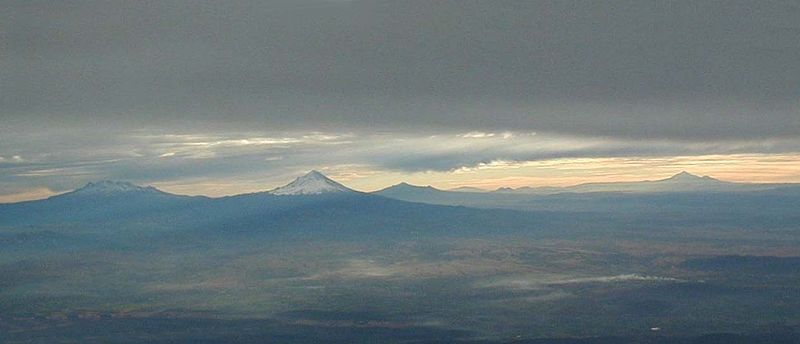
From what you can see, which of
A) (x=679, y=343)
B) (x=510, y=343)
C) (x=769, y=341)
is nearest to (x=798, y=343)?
(x=769, y=341)

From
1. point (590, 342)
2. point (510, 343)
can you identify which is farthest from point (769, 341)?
point (510, 343)

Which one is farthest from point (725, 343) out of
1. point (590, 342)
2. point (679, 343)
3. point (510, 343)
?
point (510, 343)

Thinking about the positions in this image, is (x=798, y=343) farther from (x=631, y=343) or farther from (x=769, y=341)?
(x=631, y=343)

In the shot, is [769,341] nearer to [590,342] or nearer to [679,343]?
[679,343]

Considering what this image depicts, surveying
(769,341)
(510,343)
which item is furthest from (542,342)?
(769,341)

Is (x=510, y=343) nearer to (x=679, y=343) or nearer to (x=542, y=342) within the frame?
(x=542, y=342)
